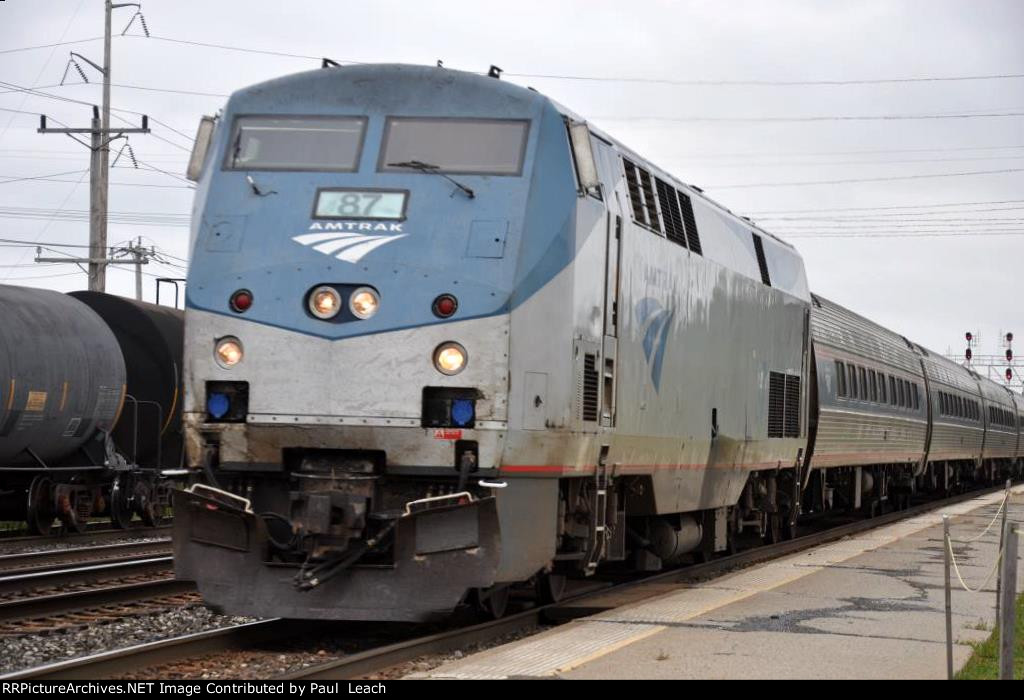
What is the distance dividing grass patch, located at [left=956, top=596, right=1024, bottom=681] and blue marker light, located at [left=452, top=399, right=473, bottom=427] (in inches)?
134

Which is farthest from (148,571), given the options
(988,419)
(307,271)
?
(988,419)

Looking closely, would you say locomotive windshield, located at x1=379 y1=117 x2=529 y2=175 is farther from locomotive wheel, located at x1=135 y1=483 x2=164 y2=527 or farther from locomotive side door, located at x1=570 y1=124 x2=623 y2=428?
locomotive wheel, located at x1=135 y1=483 x2=164 y2=527

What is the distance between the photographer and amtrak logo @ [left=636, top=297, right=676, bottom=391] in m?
12.3

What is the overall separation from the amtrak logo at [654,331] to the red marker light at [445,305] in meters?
3.00

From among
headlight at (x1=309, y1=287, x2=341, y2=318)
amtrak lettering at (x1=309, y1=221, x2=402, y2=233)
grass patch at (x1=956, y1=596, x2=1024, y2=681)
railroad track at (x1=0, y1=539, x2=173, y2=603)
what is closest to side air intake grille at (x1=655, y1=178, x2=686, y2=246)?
amtrak lettering at (x1=309, y1=221, x2=402, y2=233)

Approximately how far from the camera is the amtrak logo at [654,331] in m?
12.3

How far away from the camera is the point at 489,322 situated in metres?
9.41

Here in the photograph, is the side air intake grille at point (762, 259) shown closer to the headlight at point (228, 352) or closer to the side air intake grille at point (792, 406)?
the side air intake grille at point (792, 406)

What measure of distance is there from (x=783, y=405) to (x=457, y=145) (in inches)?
338

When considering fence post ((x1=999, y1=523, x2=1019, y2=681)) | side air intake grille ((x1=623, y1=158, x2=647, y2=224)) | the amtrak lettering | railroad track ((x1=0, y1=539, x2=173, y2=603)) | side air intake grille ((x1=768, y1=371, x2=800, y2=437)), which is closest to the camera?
fence post ((x1=999, y1=523, x2=1019, y2=681))

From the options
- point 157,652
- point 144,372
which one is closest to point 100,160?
point 144,372

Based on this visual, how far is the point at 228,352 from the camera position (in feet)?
31.8

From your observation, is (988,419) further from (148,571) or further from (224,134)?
(224,134)

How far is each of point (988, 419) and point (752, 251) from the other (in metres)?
34.4
